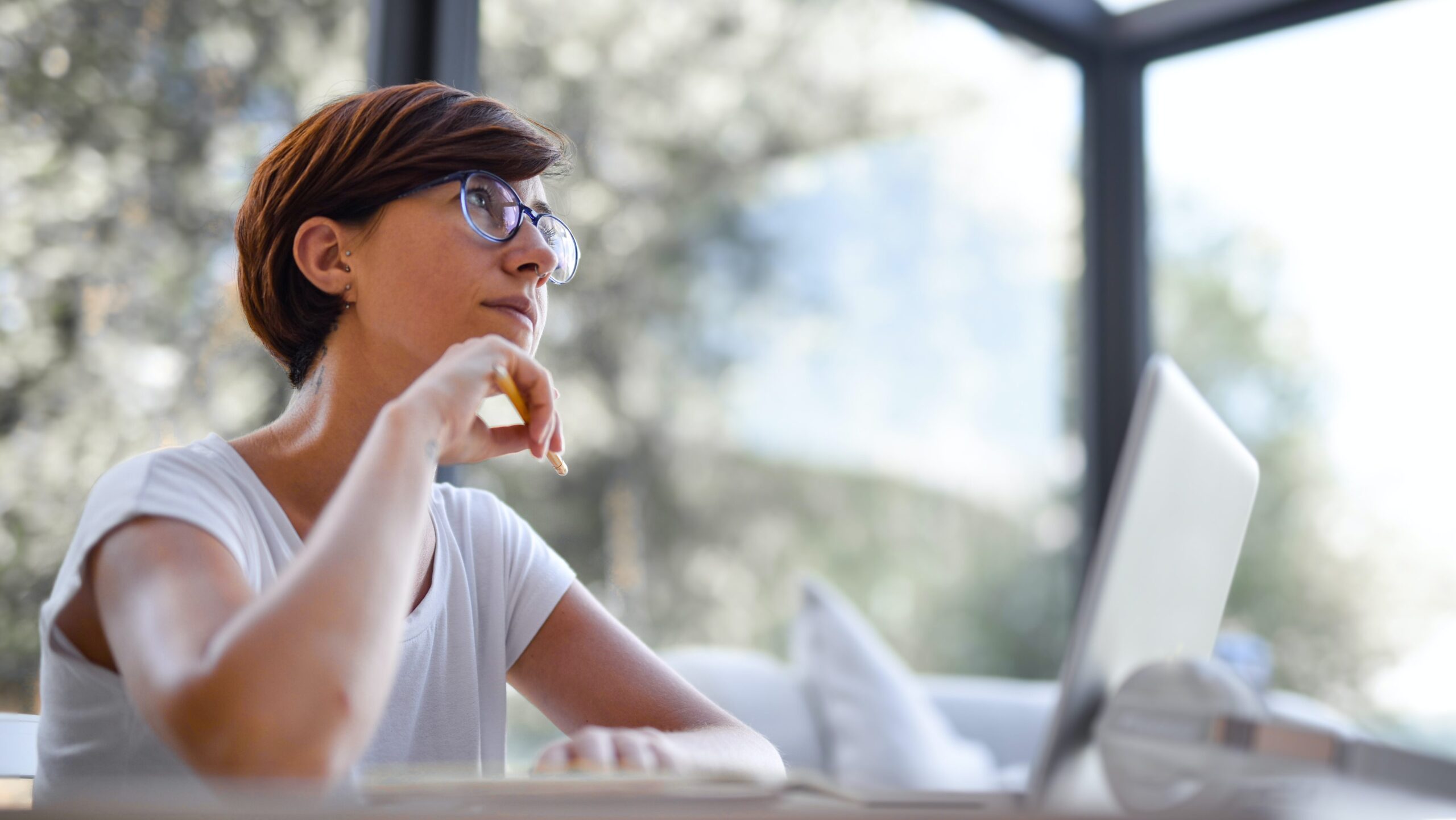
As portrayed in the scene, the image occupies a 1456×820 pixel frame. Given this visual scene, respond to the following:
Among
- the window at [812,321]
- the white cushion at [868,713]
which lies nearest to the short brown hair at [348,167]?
the window at [812,321]

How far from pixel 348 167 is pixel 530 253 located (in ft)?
0.74

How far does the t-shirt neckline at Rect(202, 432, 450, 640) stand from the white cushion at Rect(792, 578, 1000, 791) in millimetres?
1330

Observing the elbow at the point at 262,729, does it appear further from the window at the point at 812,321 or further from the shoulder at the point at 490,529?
the window at the point at 812,321

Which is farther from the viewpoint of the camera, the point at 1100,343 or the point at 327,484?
the point at 1100,343

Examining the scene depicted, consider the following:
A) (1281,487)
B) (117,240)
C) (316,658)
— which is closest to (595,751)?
(316,658)

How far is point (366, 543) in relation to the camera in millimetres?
838

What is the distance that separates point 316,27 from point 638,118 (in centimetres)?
103

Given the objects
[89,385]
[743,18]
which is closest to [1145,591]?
[89,385]

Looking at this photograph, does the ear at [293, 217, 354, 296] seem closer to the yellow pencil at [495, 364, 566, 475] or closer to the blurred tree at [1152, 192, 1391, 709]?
the yellow pencil at [495, 364, 566, 475]

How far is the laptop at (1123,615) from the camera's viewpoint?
0.60m

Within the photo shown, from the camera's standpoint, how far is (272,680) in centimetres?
74

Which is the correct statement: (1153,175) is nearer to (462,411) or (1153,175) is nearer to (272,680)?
(462,411)

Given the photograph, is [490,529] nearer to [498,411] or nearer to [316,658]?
[316,658]

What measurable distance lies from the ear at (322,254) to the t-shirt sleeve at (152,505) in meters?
0.30
